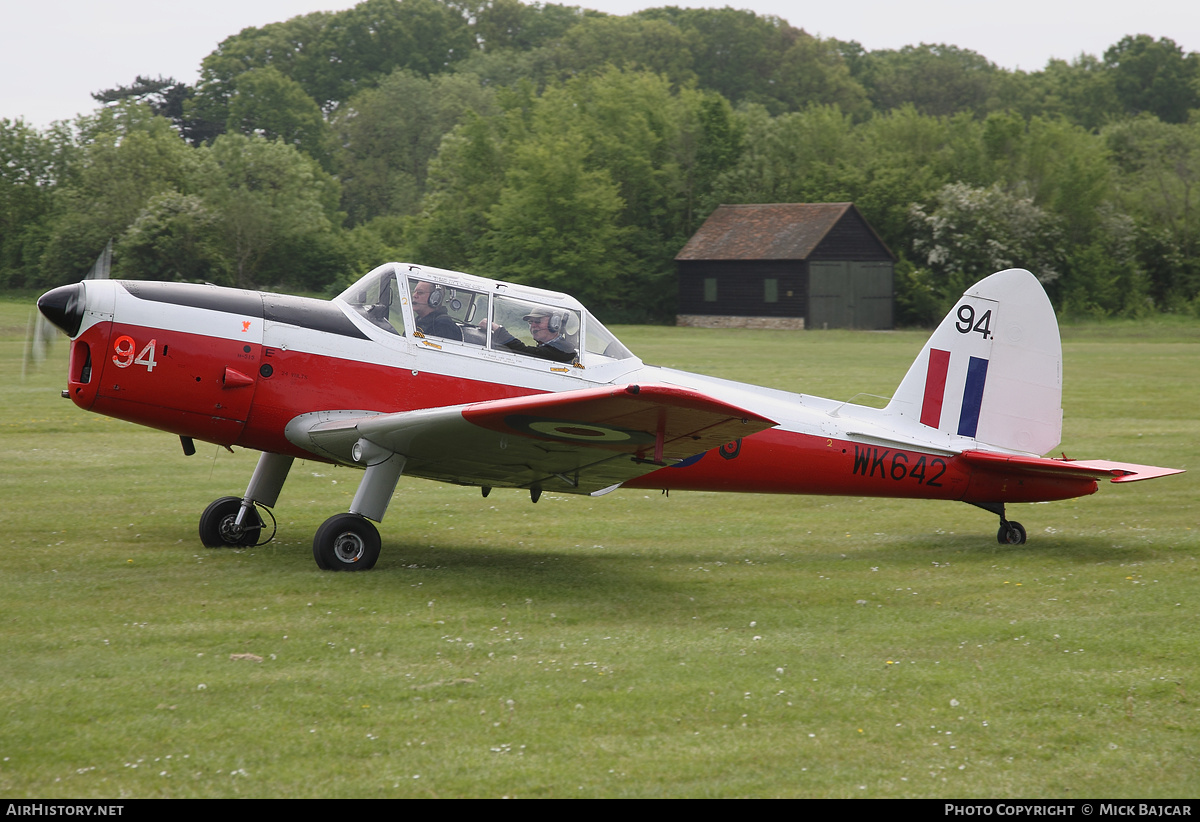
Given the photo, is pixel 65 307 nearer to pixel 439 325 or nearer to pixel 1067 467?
pixel 439 325

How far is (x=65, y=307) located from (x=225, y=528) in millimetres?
2371

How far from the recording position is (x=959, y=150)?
61.0 m

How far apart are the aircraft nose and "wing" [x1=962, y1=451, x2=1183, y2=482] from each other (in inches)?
299

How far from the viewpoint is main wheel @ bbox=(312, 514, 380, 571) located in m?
8.41

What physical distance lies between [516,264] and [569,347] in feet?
162

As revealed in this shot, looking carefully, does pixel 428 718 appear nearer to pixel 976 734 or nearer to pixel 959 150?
pixel 976 734

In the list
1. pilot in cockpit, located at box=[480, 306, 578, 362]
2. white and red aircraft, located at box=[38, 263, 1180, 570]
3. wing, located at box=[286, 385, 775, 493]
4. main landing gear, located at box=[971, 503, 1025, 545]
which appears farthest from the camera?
main landing gear, located at box=[971, 503, 1025, 545]

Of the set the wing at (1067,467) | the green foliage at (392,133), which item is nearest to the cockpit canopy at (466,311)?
the wing at (1067,467)

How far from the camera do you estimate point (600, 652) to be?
653 cm

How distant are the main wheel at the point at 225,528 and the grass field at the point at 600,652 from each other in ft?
0.63

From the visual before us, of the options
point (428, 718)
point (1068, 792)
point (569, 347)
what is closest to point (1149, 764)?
point (1068, 792)

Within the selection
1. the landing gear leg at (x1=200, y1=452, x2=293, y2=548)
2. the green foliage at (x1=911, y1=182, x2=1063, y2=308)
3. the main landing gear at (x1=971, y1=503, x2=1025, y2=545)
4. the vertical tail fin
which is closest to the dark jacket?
the landing gear leg at (x1=200, y1=452, x2=293, y2=548)

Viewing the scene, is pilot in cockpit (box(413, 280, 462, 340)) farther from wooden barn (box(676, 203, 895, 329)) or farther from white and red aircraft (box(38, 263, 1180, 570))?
wooden barn (box(676, 203, 895, 329))

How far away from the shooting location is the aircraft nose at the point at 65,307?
8086mm
